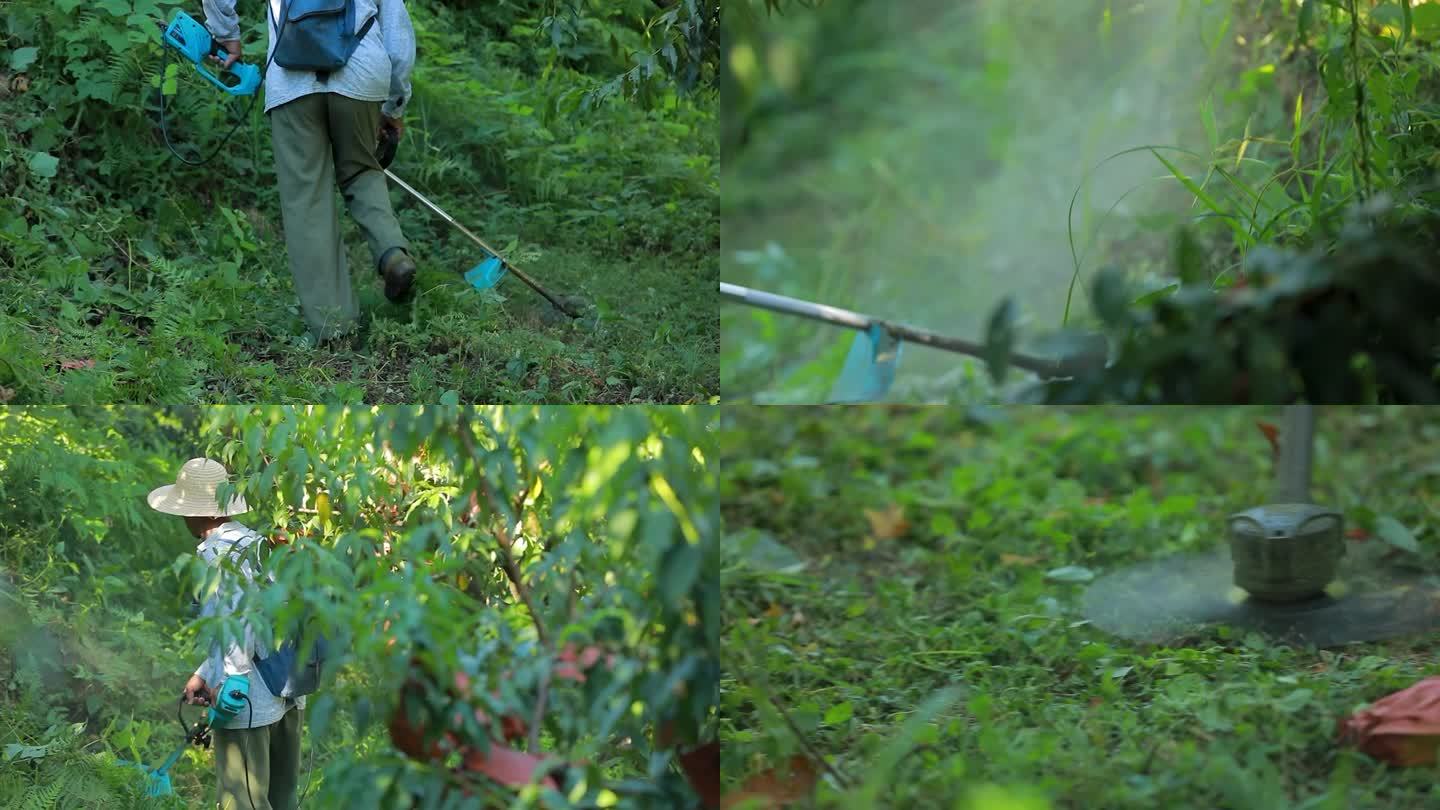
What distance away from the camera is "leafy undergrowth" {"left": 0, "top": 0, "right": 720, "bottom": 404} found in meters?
3.37

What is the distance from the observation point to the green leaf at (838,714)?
2.22 metres

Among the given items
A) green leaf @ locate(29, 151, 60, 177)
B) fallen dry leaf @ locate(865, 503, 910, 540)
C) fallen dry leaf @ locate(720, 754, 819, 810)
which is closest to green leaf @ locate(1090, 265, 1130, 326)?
fallen dry leaf @ locate(720, 754, 819, 810)

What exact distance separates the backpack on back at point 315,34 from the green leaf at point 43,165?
33.4 inches

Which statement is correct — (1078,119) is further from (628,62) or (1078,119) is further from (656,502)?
(656,502)

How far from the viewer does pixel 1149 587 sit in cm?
272

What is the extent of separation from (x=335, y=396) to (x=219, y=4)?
3.92 ft

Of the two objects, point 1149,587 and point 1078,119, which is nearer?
point 1149,587

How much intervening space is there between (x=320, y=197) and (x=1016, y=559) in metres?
2.10

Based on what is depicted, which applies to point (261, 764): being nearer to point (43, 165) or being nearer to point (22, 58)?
point (43, 165)

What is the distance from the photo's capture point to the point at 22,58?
12.7 feet

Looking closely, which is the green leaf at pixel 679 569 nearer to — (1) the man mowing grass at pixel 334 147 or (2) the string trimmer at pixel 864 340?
(2) the string trimmer at pixel 864 340

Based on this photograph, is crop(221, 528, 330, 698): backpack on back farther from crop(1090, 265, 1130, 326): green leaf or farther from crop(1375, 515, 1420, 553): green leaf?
crop(1375, 515, 1420, 553): green leaf

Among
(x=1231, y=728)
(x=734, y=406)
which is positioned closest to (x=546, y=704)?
(x=1231, y=728)

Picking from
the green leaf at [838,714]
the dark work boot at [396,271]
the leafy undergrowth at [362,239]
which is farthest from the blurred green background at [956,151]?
the green leaf at [838,714]
